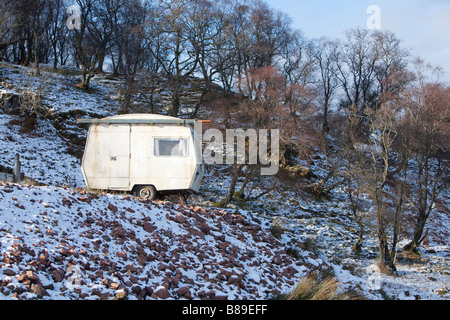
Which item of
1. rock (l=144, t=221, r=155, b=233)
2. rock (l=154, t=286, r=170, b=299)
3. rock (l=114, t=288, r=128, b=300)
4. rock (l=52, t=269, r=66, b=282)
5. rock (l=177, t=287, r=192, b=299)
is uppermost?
rock (l=144, t=221, r=155, b=233)

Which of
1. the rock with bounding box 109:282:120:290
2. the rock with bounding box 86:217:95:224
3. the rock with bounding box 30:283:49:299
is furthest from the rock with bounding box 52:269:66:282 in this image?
the rock with bounding box 86:217:95:224

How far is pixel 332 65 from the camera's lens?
4784 centimetres

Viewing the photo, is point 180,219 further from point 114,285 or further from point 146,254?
point 114,285

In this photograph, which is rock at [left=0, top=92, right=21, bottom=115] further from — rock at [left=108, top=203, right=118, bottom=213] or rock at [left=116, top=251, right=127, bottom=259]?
rock at [left=116, top=251, right=127, bottom=259]

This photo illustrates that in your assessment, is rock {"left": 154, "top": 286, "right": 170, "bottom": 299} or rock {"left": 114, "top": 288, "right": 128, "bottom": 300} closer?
rock {"left": 114, "top": 288, "right": 128, "bottom": 300}

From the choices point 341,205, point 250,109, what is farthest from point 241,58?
point 341,205

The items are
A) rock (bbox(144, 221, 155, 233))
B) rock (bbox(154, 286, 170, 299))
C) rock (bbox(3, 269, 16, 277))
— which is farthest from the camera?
rock (bbox(144, 221, 155, 233))

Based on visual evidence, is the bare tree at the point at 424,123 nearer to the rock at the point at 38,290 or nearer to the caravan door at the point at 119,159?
the caravan door at the point at 119,159

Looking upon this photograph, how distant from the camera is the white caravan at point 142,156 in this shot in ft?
44.5

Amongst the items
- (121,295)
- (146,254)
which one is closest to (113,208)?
(146,254)

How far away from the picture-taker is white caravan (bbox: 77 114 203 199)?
1356cm

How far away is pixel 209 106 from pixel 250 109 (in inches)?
298

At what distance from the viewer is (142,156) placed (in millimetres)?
13656
